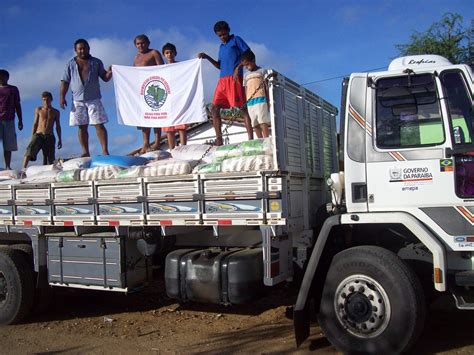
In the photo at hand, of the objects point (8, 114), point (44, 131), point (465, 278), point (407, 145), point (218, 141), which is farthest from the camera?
point (8, 114)

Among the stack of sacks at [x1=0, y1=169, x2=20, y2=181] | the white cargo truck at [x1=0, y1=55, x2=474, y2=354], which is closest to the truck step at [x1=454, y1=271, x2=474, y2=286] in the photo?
the white cargo truck at [x1=0, y1=55, x2=474, y2=354]

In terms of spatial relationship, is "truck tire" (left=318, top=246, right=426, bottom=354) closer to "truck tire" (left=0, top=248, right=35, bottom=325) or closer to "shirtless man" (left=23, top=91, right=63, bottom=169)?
"truck tire" (left=0, top=248, right=35, bottom=325)

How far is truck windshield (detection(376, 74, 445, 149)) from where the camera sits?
4719 mm

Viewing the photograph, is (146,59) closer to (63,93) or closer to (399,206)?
(63,93)

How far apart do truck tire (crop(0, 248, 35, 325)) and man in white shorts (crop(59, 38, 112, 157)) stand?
2292 millimetres

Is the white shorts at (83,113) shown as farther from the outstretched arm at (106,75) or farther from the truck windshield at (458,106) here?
the truck windshield at (458,106)

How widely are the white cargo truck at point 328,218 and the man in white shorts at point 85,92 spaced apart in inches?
81.4

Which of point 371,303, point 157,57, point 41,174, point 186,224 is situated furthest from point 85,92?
point 371,303

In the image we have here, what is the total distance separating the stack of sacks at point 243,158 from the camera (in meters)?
5.39

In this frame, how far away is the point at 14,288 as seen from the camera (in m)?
6.89

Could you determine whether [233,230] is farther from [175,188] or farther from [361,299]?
[361,299]

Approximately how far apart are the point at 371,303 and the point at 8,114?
24.5 ft

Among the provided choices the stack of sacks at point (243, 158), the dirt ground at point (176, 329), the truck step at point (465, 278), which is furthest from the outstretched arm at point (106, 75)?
the truck step at point (465, 278)

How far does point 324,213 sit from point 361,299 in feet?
4.42
